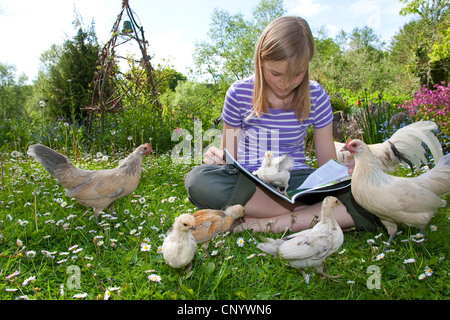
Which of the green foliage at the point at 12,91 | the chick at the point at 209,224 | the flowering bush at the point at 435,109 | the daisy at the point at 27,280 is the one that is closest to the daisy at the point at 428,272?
the chick at the point at 209,224

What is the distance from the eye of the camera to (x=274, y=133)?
10.6 feet

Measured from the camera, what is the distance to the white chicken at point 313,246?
6.42 feet

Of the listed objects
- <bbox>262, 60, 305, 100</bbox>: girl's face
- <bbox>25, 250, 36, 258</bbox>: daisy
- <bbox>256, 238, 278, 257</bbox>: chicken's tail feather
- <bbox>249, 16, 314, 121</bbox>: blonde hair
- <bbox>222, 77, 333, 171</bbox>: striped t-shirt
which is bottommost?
<bbox>25, 250, 36, 258</bbox>: daisy

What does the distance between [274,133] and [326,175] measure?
71 cm

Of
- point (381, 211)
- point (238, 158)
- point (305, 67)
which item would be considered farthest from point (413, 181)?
point (238, 158)

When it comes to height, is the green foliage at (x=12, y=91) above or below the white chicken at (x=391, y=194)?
above

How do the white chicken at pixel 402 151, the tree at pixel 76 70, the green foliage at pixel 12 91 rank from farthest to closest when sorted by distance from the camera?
the green foliage at pixel 12 91, the tree at pixel 76 70, the white chicken at pixel 402 151

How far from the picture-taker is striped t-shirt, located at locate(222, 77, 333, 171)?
127 inches

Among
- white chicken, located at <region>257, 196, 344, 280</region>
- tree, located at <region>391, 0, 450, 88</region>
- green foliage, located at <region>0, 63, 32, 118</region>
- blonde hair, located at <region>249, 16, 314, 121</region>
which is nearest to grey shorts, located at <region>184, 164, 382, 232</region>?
white chicken, located at <region>257, 196, 344, 280</region>

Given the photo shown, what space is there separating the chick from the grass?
0.12 m

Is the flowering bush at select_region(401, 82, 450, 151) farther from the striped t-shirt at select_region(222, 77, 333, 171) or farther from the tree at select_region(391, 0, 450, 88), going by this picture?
the tree at select_region(391, 0, 450, 88)

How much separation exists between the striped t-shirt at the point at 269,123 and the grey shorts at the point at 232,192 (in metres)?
0.35

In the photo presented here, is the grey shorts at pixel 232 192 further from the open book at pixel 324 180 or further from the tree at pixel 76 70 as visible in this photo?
the tree at pixel 76 70
